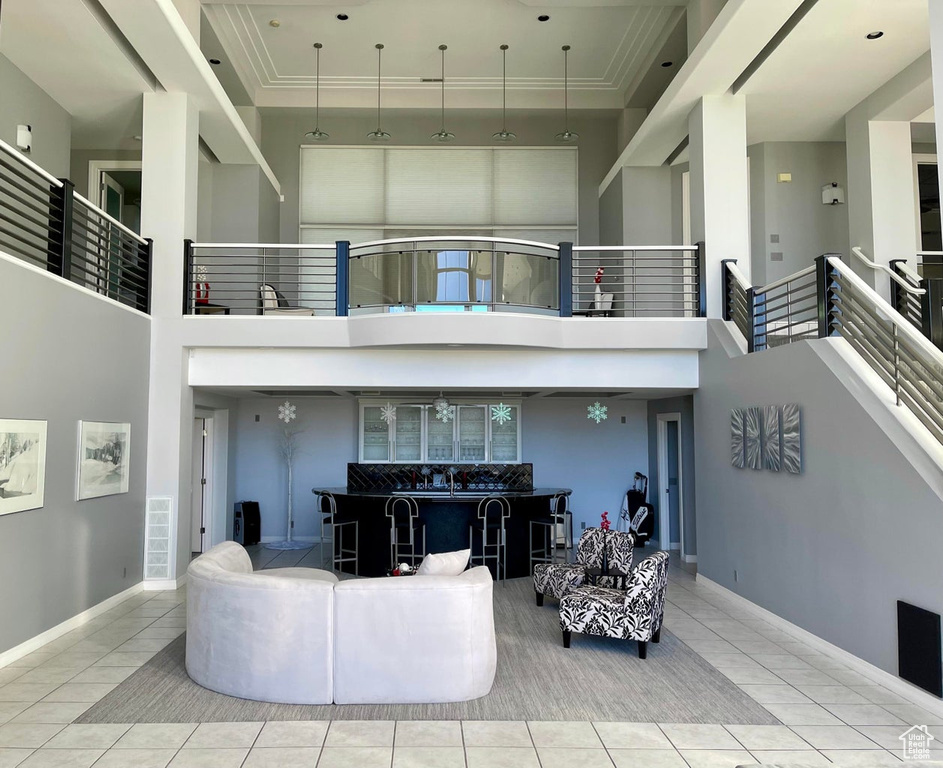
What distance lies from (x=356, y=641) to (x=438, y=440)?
714 cm

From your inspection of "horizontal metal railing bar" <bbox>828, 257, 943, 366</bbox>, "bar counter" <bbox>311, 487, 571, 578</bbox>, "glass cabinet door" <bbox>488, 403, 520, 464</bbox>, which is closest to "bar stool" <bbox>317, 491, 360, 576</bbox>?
"bar counter" <bbox>311, 487, 571, 578</bbox>

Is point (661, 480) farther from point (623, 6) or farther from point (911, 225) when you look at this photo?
point (623, 6)

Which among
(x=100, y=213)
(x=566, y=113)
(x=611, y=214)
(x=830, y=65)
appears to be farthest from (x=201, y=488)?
(x=830, y=65)

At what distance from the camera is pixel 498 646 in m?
5.91

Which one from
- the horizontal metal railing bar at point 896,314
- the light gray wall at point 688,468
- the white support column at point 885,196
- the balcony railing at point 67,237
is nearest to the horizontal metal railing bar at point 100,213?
the balcony railing at point 67,237

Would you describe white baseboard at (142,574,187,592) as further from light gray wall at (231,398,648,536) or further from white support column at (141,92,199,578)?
light gray wall at (231,398,648,536)

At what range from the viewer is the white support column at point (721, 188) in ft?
27.3

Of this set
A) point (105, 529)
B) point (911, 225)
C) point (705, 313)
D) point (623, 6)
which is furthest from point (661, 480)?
point (105, 529)

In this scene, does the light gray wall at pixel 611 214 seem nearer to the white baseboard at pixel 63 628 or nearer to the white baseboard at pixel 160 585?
the white baseboard at pixel 160 585

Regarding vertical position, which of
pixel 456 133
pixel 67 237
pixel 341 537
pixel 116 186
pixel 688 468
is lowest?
pixel 341 537

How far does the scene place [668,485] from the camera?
11141 millimetres

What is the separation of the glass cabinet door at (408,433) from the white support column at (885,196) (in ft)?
21.7

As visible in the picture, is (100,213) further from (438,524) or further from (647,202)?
(647,202)

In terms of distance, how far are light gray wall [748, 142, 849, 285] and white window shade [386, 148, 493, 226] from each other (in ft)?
14.2
